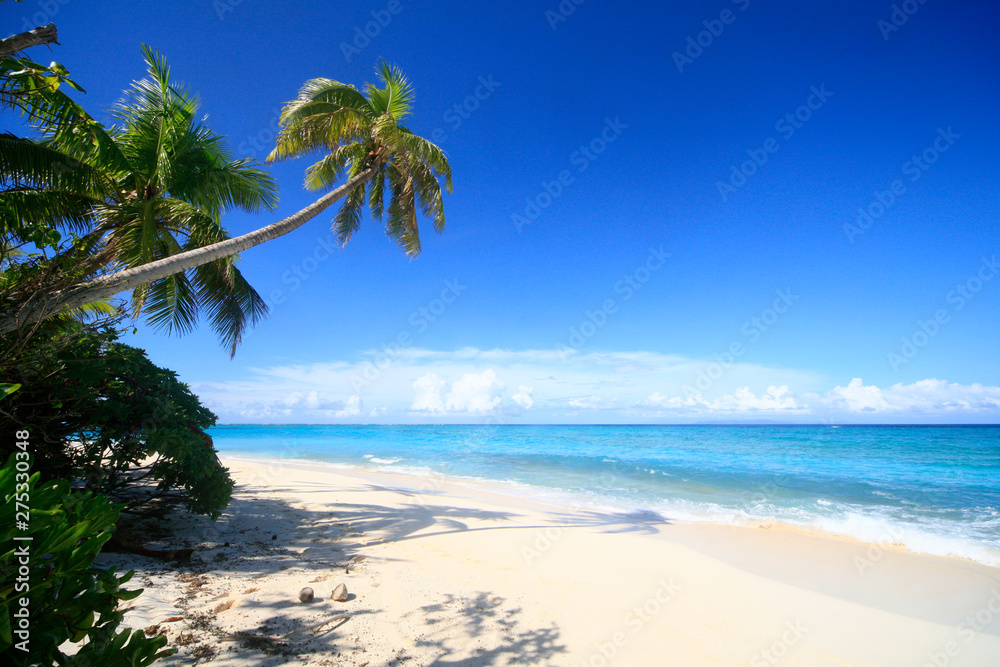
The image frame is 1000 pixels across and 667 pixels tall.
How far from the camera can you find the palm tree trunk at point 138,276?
3.42 m

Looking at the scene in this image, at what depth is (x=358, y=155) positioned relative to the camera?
30.3 feet

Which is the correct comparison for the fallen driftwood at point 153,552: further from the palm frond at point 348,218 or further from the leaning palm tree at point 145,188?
the palm frond at point 348,218

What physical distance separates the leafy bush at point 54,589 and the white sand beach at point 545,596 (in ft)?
6.57

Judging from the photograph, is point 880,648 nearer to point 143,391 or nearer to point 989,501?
point 143,391

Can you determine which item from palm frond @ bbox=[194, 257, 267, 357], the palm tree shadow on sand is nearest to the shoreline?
the palm tree shadow on sand

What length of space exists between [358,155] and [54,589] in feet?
30.4

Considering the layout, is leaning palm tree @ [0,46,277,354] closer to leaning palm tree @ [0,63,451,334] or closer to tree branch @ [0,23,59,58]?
leaning palm tree @ [0,63,451,334]

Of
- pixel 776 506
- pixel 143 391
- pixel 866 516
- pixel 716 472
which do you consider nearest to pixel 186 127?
pixel 143 391

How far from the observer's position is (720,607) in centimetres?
483

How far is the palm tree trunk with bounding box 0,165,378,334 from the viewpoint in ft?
11.2

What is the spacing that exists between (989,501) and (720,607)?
13.1 m

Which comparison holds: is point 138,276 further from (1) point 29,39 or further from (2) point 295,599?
(2) point 295,599

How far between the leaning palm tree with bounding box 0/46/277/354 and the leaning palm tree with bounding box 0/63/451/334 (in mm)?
586

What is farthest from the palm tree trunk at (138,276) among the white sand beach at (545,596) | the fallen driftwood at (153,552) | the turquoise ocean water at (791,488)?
the turquoise ocean water at (791,488)
